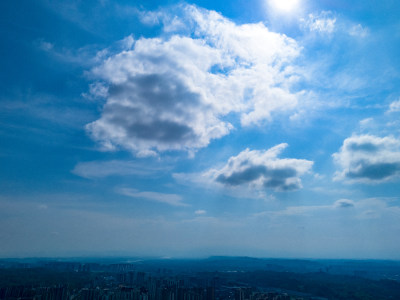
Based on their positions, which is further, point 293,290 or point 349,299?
point 293,290

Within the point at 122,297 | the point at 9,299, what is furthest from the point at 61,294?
the point at 122,297

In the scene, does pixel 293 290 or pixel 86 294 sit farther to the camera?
pixel 293 290

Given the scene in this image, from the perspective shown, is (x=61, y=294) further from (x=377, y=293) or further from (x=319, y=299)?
(x=377, y=293)

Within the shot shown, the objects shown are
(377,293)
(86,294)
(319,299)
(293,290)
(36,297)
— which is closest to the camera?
(36,297)

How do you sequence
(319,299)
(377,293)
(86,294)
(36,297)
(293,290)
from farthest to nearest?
(293,290), (377,293), (319,299), (86,294), (36,297)

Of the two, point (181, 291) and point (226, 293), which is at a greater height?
point (181, 291)

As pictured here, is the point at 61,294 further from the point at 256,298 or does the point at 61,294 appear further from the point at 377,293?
the point at 377,293

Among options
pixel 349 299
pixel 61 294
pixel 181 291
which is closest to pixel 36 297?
pixel 61 294

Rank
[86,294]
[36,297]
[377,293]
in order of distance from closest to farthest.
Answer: [36,297], [86,294], [377,293]

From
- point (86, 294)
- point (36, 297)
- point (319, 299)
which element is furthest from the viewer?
point (319, 299)
